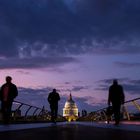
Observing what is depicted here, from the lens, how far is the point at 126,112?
28.7 metres

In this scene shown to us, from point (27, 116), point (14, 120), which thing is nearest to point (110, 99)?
point (14, 120)

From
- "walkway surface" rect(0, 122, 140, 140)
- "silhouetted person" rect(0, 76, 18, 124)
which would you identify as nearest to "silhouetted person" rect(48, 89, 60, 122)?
"silhouetted person" rect(0, 76, 18, 124)

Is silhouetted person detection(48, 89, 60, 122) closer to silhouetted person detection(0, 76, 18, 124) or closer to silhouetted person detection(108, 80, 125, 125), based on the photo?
silhouetted person detection(0, 76, 18, 124)

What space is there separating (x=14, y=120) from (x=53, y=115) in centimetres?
320

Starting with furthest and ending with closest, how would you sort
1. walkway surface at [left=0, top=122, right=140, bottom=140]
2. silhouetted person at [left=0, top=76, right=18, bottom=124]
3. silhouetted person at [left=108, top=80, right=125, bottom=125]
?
silhouetted person at [left=108, top=80, right=125, bottom=125], silhouetted person at [left=0, top=76, right=18, bottom=124], walkway surface at [left=0, top=122, right=140, bottom=140]

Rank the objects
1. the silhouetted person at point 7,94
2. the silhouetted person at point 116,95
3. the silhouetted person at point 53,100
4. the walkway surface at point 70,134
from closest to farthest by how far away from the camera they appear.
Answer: the walkway surface at point 70,134
the silhouetted person at point 7,94
the silhouetted person at point 116,95
the silhouetted person at point 53,100

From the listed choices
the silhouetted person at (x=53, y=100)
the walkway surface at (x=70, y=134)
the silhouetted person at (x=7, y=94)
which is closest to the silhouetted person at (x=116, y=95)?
the silhouetted person at (x=7, y=94)

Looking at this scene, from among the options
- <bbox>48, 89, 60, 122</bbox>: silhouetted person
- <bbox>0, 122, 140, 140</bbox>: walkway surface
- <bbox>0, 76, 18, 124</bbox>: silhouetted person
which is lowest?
<bbox>0, 122, 140, 140</bbox>: walkway surface

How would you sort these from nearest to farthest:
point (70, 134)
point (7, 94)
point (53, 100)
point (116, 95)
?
point (70, 134), point (7, 94), point (116, 95), point (53, 100)

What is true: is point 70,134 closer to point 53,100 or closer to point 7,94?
point 7,94

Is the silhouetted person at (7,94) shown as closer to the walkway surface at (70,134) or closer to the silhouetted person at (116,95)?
the silhouetted person at (116,95)

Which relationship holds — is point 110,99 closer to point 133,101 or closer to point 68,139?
point 133,101

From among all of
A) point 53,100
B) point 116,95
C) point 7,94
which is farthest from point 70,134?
point 53,100

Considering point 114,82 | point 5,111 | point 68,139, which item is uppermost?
point 114,82
